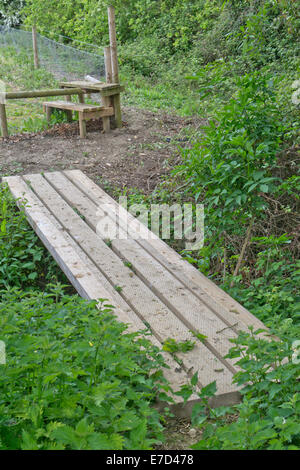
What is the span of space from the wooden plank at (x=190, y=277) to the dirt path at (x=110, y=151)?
1.16 m

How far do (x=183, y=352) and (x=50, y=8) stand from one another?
20.0m

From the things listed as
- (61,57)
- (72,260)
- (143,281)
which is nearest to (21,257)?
(72,260)

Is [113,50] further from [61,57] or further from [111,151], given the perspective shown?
[61,57]

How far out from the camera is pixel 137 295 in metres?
3.80

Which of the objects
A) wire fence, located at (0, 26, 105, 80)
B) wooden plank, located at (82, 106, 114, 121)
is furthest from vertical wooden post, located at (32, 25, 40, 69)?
wooden plank, located at (82, 106, 114, 121)

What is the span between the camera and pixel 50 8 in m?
20.4

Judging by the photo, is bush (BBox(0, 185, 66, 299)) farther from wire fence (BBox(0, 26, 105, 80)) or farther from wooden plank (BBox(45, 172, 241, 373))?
wire fence (BBox(0, 26, 105, 80))

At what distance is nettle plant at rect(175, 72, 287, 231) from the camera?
3707 mm

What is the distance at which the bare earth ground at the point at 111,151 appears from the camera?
267 inches

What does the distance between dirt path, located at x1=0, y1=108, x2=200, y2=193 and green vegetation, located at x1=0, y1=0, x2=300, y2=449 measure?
600 millimetres

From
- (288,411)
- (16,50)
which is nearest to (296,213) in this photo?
(288,411)

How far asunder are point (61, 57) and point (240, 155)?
10.6 m

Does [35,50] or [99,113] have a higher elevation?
[35,50]
